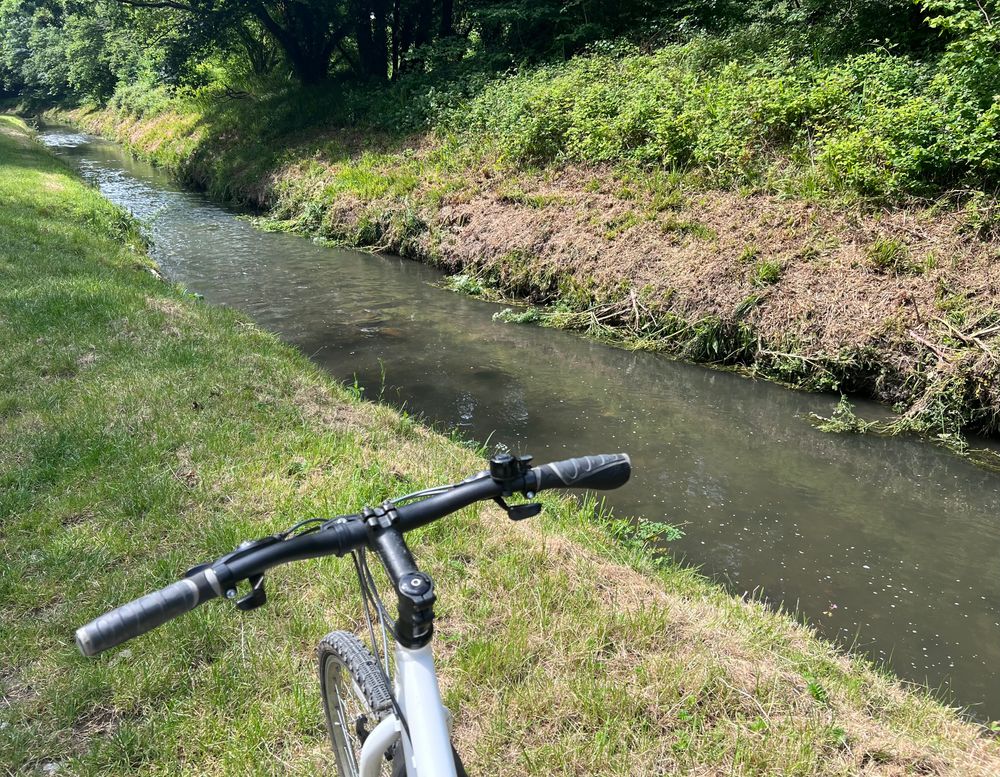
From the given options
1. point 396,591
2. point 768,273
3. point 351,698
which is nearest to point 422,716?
point 396,591

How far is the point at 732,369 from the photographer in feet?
27.0

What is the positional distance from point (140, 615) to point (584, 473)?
97 cm

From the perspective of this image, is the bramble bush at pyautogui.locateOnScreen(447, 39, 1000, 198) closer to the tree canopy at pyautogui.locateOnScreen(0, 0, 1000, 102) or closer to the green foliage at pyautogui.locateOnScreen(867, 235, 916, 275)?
the tree canopy at pyautogui.locateOnScreen(0, 0, 1000, 102)

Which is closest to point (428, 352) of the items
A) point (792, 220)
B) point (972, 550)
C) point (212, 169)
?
point (792, 220)

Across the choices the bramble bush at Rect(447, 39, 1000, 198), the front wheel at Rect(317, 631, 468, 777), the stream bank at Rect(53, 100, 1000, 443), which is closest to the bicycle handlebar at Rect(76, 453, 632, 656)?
the front wheel at Rect(317, 631, 468, 777)

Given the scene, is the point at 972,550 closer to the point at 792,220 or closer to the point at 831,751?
the point at 831,751

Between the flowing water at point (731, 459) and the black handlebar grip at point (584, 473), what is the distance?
314 centimetres

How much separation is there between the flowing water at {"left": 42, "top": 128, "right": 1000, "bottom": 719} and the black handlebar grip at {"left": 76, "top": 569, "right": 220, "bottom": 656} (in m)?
3.89

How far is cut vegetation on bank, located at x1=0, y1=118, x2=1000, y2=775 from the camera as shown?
2.59 m

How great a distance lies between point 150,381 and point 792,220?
7.28 metres

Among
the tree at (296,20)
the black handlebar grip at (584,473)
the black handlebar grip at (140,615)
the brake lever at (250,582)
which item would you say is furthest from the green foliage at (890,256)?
the tree at (296,20)

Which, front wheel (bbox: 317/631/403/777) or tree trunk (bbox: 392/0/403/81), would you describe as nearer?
front wheel (bbox: 317/631/403/777)

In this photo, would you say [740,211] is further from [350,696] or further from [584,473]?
[350,696]

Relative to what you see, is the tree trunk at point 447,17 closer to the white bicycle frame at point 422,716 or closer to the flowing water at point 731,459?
the flowing water at point 731,459
